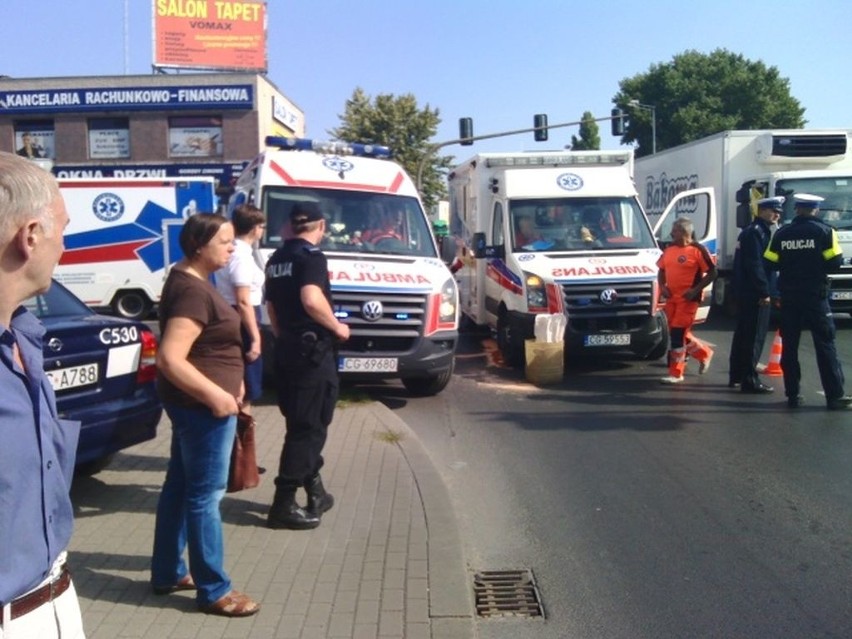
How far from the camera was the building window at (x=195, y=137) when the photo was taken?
34.8m

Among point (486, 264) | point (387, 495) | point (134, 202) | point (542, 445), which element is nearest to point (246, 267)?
point (387, 495)

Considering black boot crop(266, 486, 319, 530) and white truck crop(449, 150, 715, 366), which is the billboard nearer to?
white truck crop(449, 150, 715, 366)

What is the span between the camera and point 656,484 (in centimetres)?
682

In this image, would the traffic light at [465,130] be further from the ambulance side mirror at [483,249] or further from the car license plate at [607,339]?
the car license plate at [607,339]

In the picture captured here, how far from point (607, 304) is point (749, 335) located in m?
1.87

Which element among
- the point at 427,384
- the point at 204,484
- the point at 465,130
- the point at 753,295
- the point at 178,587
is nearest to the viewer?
the point at 204,484

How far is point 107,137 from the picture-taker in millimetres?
34750

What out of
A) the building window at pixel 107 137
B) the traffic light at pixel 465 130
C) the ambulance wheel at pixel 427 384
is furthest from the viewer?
the building window at pixel 107 137

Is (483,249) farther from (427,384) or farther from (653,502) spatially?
(653,502)

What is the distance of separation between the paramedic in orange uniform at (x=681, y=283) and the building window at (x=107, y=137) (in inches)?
1105

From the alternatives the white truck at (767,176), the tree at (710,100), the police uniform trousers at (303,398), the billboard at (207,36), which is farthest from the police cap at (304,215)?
the tree at (710,100)

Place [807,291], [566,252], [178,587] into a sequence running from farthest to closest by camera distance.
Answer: [566,252]
[807,291]
[178,587]

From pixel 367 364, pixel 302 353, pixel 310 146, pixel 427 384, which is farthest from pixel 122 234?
pixel 302 353

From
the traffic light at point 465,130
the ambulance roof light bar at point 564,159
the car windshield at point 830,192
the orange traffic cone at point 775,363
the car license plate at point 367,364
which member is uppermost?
the traffic light at point 465,130
